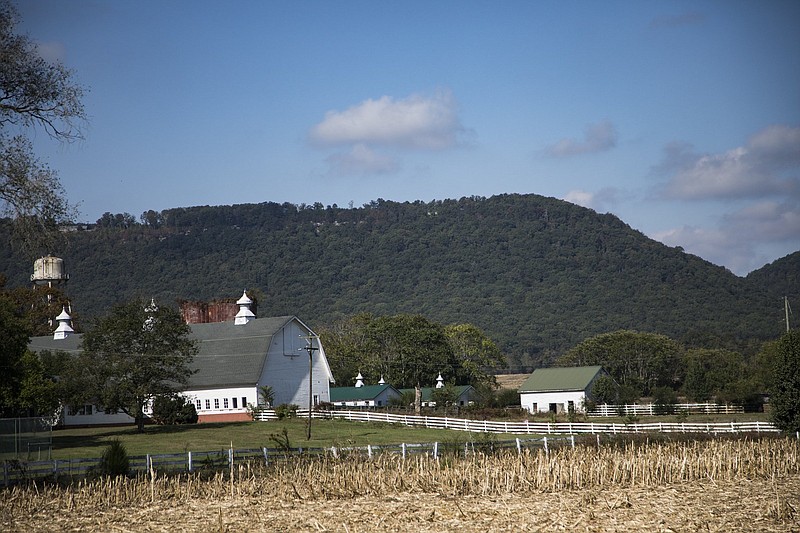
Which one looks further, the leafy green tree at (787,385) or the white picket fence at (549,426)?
the white picket fence at (549,426)

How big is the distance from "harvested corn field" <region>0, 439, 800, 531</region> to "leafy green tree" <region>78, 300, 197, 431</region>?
82.0 feet

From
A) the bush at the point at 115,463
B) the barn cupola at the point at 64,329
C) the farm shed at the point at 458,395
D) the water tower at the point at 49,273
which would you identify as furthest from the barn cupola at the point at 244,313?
the bush at the point at 115,463

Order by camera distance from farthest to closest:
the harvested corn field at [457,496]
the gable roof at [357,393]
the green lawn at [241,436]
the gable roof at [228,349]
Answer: the gable roof at [357,393] → the gable roof at [228,349] → the green lawn at [241,436] → the harvested corn field at [457,496]

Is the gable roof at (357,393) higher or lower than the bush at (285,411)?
higher

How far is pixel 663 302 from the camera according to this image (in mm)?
198250

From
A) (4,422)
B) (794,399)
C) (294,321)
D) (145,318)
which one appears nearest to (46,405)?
(145,318)

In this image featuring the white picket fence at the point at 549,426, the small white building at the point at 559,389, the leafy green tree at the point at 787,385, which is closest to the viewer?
the leafy green tree at the point at 787,385

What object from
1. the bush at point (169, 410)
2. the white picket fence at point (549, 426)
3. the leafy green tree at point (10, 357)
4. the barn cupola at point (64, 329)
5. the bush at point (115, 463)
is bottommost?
the white picket fence at point (549, 426)

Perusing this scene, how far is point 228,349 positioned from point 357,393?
17128 mm

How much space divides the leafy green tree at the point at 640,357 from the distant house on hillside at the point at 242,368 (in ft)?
154

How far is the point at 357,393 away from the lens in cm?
8169

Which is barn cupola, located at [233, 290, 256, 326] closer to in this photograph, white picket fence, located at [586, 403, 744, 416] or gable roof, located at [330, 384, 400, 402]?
gable roof, located at [330, 384, 400, 402]

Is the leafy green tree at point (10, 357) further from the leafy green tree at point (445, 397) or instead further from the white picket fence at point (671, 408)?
the white picket fence at point (671, 408)

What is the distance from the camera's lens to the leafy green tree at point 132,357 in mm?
51031
